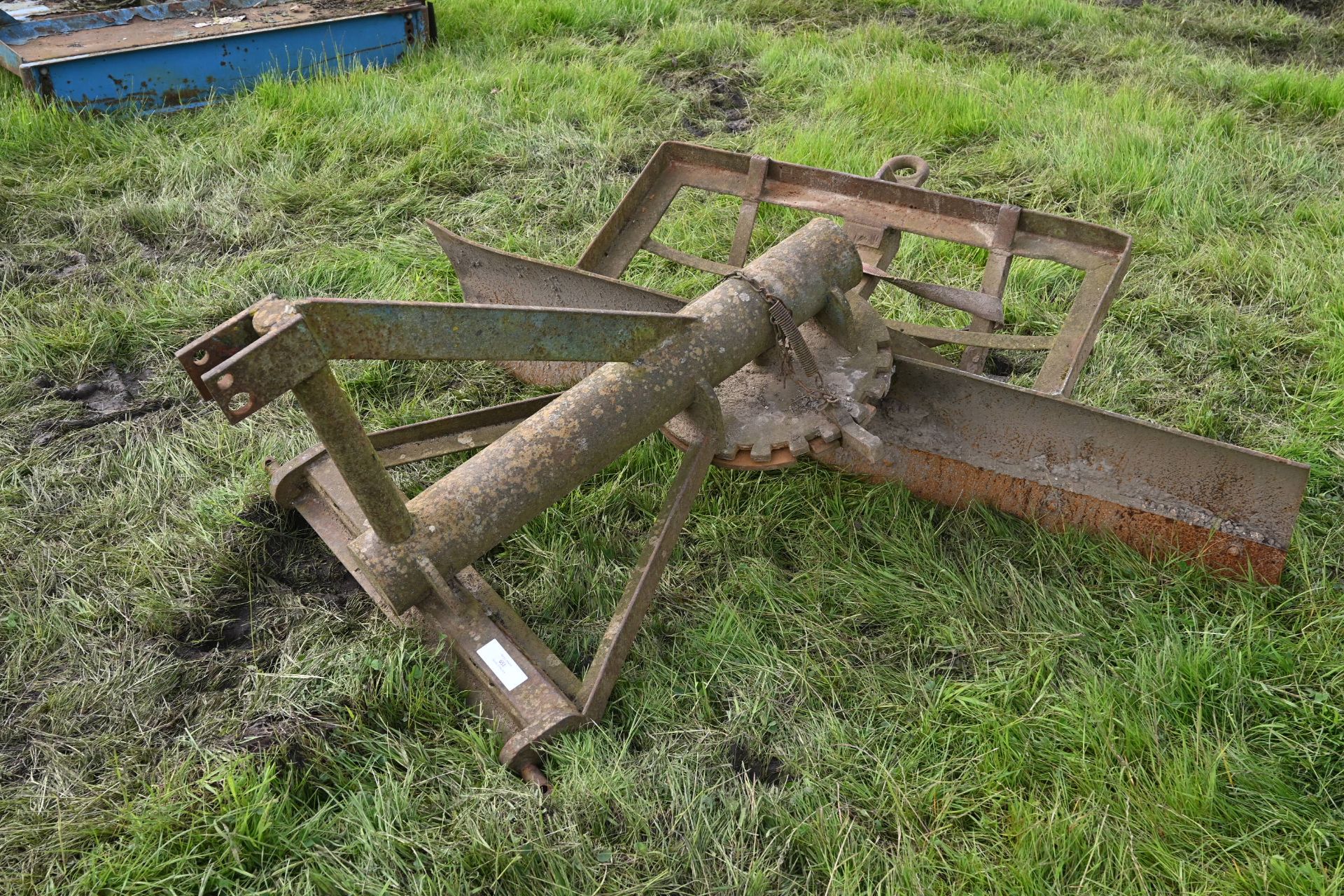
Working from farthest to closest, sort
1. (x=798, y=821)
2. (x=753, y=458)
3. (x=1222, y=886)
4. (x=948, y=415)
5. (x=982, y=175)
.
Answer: (x=982, y=175)
(x=948, y=415)
(x=753, y=458)
(x=798, y=821)
(x=1222, y=886)

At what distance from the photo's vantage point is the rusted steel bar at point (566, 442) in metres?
2.34

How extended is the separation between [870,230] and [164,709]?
2.66 m

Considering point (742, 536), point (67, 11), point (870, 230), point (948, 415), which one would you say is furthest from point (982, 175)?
point (67, 11)

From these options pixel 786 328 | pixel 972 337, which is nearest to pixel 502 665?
pixel 786 328

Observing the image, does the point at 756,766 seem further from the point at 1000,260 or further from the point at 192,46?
the point at 192,46

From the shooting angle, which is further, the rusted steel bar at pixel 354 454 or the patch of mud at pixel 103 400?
the patch of mud at pixel 103 400

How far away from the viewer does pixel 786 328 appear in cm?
272

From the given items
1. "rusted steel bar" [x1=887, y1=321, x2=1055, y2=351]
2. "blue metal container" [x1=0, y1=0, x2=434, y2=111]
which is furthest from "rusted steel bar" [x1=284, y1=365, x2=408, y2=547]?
"blue metal container" [x1=0, y1=0, x2=434, y2=111]

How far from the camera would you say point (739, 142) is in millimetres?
5203

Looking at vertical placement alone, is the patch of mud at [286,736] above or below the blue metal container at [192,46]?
below

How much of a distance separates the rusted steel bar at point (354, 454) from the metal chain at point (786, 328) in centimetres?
119

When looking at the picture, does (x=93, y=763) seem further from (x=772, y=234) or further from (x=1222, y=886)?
(x=772, y=234)

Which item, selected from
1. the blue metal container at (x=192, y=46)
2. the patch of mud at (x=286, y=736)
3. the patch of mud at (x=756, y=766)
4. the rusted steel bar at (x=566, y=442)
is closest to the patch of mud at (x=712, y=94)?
the blue metal container at (x=192, y=46)

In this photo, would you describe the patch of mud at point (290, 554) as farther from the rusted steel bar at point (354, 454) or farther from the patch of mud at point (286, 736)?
the rusted steel bar at point (354, 454)
